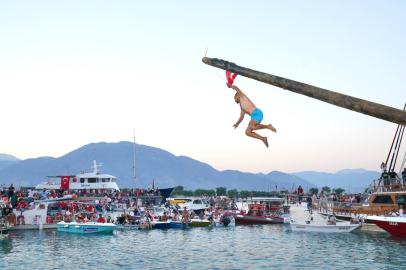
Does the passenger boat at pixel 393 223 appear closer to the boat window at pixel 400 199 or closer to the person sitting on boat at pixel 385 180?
the boat window at pixel 400 199

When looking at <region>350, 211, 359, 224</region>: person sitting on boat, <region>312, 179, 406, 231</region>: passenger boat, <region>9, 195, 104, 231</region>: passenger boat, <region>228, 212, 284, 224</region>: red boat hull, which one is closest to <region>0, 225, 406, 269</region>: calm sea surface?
<region>350, 211, 359, 224</region>: person sitting on boat

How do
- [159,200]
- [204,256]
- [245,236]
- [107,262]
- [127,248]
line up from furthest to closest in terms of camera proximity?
[159,200], [245,236], [127,248], [204,256], [107,262]

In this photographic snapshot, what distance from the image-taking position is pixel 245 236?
35.8 meters

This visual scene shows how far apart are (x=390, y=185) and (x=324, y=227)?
742cm

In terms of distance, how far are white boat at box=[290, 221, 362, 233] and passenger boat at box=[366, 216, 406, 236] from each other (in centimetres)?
351

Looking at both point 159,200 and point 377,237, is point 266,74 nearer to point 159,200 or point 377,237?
point 377,237

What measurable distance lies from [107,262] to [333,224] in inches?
847

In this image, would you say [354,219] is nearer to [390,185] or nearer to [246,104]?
[390,185]

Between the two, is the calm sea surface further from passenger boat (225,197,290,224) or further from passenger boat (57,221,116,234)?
passenger boat (225,197,290,224)

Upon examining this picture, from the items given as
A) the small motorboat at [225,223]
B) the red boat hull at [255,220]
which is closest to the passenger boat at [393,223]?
the red boat hull at [255,220]

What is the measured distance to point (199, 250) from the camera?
91.4 ft

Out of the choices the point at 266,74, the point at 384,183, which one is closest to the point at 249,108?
the point at 266,74

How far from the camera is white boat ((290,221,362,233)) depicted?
115 feet

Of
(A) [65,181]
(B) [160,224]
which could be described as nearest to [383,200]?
(B) [160,224]
